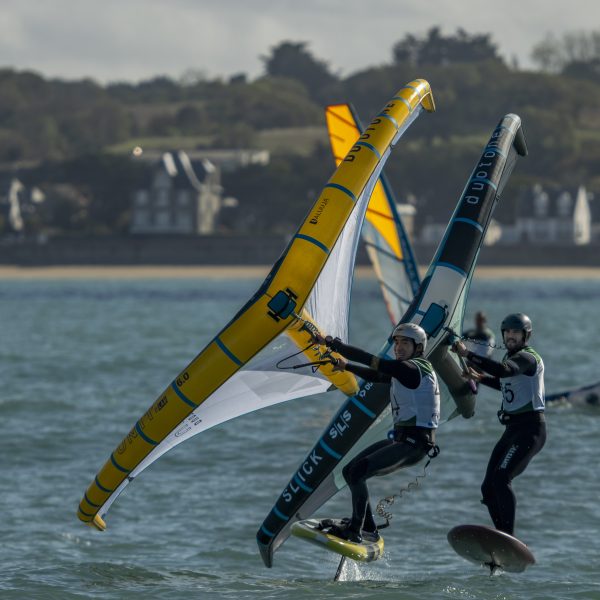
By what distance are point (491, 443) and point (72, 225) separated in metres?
115

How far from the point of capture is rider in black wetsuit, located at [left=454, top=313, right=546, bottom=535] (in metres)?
11.3

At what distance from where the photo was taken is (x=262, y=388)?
12352mm

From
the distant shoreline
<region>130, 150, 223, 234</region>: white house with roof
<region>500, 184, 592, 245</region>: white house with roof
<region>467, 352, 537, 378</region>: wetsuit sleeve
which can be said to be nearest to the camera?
<region>467, 352, 537, 378</region>: wetsuit sleeve

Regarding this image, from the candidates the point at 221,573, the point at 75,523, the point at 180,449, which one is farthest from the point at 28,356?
the point at 221,573

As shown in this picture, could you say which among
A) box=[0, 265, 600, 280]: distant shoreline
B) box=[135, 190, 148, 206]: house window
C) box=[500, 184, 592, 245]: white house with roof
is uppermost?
box=[500, 184, 592, 245]: white house with roof

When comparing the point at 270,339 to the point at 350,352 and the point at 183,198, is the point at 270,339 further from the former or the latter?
the point at 183,198

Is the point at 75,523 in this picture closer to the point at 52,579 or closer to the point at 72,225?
the point at 52,579

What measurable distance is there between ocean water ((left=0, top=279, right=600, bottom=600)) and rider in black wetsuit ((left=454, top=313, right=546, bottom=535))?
1388mm

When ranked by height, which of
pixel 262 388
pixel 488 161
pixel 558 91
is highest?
pixel 558 91

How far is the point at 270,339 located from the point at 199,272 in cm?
11201

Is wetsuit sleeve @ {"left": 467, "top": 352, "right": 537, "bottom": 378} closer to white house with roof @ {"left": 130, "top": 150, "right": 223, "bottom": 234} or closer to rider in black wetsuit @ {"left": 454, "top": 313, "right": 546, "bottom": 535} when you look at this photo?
rider in black wetsuit @ {"left": 454, "top": 313, "right": 546, "bottom": 535}

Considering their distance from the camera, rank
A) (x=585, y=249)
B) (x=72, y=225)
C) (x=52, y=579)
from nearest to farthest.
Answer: (x=52, y=579) → (x=585, y=249) → (x=72, y=225)

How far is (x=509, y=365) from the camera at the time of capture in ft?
36.5

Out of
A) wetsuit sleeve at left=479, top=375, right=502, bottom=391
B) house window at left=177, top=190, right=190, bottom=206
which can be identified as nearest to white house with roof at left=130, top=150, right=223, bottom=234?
house window at left=177, top=190, right=190, bottom=206
